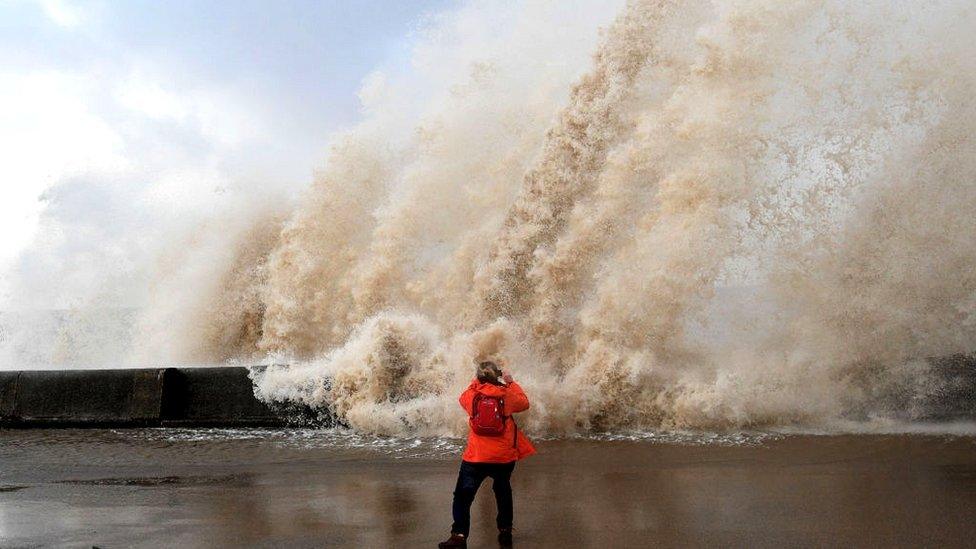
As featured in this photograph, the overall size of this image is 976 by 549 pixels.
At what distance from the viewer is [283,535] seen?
16.5 ft

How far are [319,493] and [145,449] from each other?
333 centimetres

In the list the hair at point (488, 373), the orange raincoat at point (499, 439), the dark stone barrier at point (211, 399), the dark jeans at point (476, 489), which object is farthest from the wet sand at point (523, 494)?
the dark stone barrier at point (211, 399)

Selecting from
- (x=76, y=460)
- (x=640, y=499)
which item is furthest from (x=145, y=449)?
(x=640, y=499)

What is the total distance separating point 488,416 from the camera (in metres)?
4.77

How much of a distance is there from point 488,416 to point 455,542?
2.31ft

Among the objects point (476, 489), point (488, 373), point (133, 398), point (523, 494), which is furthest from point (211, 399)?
point (476, 489)

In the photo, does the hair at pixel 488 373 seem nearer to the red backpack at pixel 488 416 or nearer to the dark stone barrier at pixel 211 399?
the red backpack at pixel 488 416

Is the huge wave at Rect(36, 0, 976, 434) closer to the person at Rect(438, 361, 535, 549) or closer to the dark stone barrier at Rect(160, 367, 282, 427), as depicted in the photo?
the dark stone barrier at Rect(160, 367, 282, 427)

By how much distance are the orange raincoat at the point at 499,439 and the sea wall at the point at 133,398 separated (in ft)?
18.7

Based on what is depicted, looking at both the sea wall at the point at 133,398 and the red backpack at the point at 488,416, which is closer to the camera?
the red backpack at the point at 488,416

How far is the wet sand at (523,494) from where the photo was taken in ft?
15.9

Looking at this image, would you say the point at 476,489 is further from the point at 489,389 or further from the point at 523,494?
the point at 523,494

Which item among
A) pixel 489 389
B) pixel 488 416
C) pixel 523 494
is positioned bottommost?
pixel 523 494

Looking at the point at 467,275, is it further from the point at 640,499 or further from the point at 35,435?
the point at 640,499
